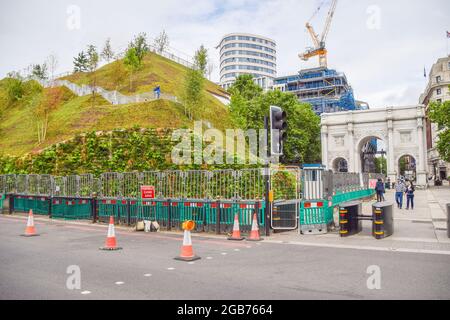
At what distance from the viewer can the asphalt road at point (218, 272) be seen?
6.05m

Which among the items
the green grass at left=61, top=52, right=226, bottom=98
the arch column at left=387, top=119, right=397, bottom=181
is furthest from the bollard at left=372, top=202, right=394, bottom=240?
the arch column at left=387, top=119, right=397, bottom=181

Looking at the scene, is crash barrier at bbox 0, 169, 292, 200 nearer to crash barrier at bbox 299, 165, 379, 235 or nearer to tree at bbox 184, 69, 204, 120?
crash barrier at bbox 299, 165, 379, 235

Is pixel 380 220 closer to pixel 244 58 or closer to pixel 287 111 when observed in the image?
pixel 287 111

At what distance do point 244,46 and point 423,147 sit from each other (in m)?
Answer: 103

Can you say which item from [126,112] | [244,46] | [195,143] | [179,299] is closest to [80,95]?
[126,112]

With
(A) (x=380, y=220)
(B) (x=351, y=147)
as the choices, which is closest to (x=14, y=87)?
(B) (x=351, y=147)

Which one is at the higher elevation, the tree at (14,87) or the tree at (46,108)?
the tree at (14,87)

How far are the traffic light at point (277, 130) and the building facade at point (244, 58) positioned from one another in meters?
139

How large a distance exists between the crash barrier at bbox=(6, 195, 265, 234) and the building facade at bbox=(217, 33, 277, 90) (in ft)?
443

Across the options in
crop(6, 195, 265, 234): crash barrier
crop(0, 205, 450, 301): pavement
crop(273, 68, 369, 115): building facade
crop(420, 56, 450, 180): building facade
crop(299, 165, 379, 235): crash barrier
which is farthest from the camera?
crop(273, 68, 369, 115): building facade

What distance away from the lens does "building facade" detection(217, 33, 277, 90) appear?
500 ft

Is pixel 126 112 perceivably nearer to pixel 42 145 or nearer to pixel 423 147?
pixel 42 145

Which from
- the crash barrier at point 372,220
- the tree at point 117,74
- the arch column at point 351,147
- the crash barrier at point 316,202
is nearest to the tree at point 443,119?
the arch column at point 351,147

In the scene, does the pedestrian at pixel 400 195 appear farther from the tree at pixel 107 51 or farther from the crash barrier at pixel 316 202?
the tree at pixel 107 51
